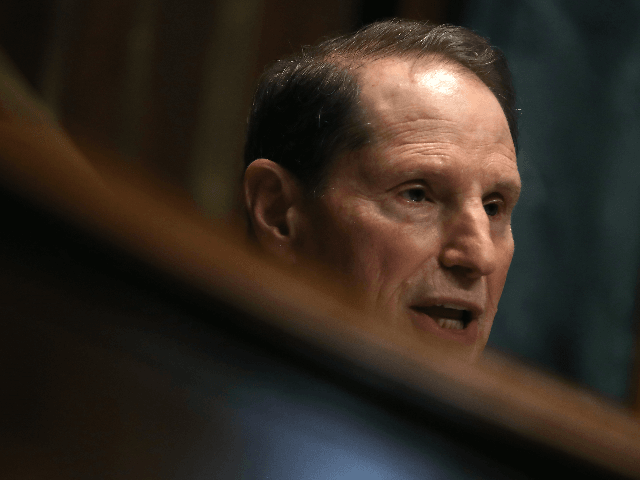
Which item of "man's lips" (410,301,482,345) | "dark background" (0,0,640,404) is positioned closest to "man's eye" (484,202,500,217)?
"man's lips" (410,301,482,345)

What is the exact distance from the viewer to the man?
0.66 metres

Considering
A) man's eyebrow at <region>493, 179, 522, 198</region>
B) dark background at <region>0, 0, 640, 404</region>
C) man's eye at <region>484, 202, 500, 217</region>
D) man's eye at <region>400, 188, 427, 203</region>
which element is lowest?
man's eye at <region>400, 188, 427, 203</region>

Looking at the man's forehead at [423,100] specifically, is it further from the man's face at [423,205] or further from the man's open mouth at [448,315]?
the man's open mouth at [448,315]

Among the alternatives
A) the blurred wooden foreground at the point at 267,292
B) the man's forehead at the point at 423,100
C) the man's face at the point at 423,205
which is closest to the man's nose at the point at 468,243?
the man's face at the point at 423,205

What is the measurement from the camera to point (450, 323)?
26.0 inches

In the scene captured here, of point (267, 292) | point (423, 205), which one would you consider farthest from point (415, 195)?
point (267, 292)

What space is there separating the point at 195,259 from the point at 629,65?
46.8 inches

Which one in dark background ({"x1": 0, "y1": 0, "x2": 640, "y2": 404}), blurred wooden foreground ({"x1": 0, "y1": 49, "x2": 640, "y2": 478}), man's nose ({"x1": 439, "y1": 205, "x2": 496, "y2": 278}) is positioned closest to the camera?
blurred wooden foreground ({"x1": 0, "y1": 49, "x2": 640, "y2": 478})

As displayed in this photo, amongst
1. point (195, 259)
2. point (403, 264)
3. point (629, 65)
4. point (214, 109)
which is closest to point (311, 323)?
point (195, 259)

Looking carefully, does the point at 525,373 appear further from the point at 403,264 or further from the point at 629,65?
the point at 629,65

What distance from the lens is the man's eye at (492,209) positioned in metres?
0.72

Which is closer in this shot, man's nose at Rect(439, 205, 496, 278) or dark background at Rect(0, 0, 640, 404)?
man's nose at Rect(439, 205, 496, 278)

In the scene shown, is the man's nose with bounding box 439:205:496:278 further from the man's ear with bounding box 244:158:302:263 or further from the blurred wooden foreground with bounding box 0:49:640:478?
the blurred wooden foreground with bounding box 0:49:640:478

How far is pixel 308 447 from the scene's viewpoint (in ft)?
0.83
